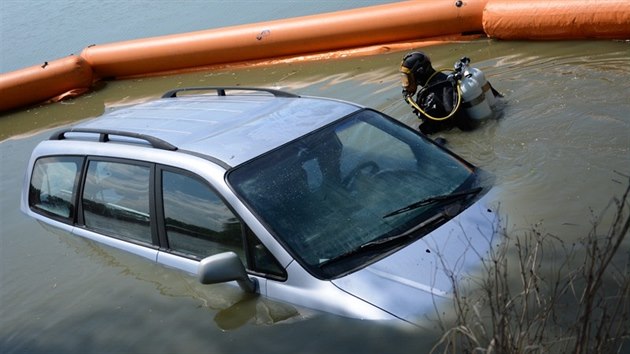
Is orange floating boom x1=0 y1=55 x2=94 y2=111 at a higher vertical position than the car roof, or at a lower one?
lower

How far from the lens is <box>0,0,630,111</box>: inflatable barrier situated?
1112 cm

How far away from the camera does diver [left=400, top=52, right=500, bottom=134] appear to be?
8305 millimetres

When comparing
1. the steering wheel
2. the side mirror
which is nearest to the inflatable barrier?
the steering wheel

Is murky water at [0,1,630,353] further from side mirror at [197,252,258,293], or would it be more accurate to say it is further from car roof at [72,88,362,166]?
car roof at [72,88,362,166]

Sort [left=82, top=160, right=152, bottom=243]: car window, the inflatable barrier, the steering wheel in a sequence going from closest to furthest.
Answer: the steering wheel, [left=82, top=160, right=152, bottom=243]: car window, the inflatable barrier

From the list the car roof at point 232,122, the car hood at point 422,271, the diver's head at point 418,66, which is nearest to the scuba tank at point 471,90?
the diver's head at point 418,66

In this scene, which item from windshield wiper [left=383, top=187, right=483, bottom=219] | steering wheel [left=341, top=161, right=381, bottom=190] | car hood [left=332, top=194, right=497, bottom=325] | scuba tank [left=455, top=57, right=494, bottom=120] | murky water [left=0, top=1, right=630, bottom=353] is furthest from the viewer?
scuba tank [left=455, top=57, right=494, bottom=120]

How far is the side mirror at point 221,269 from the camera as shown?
14.8 feet

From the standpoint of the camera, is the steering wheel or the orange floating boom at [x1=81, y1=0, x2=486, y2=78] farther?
the orange floating boom at [x1=81, y1=0, x2=486, y2=78]

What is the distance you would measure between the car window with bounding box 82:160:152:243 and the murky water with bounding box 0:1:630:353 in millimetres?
177

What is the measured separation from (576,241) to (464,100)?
3365 mm

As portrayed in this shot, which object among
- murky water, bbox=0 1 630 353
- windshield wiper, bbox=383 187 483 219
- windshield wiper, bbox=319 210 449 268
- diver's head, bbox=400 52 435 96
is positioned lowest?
murky water, bbox=0 1 630 353

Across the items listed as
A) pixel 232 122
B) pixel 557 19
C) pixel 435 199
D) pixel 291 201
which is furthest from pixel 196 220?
pixel 557 19

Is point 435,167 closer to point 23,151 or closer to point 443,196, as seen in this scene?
point 443,196
